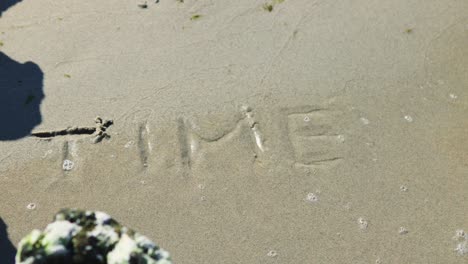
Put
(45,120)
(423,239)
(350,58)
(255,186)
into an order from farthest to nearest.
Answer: (350,58)
(45,120)
(255,186)
(423,239)

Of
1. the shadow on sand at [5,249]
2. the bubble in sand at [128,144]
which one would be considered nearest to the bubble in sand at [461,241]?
the bubble in sand at [128,144]

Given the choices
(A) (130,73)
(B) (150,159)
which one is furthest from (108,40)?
(B) (150,159)

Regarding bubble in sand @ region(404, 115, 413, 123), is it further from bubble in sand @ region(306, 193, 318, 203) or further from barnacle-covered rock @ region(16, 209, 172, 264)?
barnacle-covered rock @ region(16, 209, 172, 264)

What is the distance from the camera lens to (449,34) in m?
4.22

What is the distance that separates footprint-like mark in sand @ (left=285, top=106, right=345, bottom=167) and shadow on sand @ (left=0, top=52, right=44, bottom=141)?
1.75m

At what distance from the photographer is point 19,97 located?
3582 mm

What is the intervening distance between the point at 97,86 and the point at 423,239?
241cm

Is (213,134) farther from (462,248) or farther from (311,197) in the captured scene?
(462,248)

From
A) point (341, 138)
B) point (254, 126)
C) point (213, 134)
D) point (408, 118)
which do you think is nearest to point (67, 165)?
point (213, 134)

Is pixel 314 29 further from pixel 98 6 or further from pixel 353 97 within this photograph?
pixel 98 6

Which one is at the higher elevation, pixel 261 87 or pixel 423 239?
pixel 261 87

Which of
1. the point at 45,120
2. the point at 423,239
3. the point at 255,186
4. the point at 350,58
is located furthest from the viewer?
the point at 350,58

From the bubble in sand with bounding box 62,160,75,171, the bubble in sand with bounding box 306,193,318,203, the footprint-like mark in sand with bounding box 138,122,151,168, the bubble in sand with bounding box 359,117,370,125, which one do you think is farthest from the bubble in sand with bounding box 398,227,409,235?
the bubble in sand with bounding box 62,160,75,171

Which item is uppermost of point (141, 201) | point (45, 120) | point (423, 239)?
point (45, 120)
